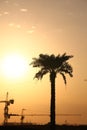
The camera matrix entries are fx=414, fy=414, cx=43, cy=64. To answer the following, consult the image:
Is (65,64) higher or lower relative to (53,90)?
higher

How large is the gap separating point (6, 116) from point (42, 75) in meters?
102

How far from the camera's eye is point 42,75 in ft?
196
